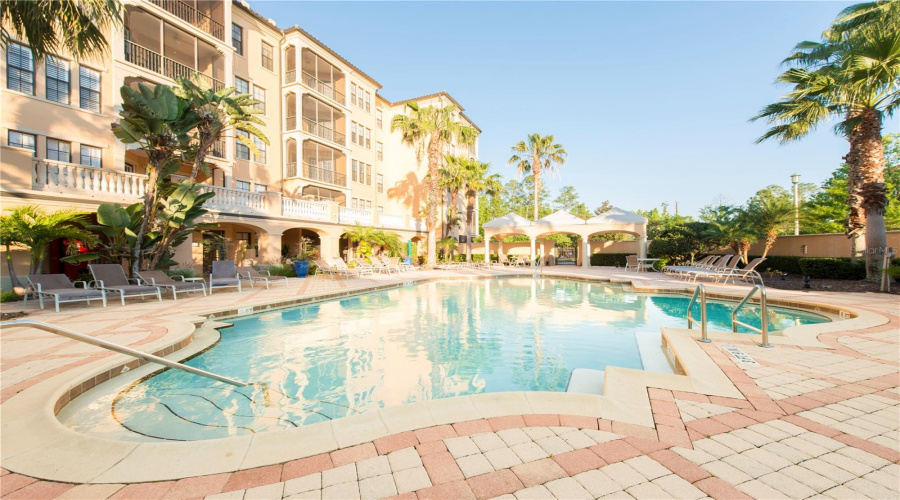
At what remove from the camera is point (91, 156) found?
12.7m

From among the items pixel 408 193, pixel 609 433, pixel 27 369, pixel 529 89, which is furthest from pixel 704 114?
pixel 27 369

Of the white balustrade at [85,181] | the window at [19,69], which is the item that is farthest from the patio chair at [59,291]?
the window at [19,69]

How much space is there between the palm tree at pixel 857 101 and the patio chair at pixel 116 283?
20.2 m

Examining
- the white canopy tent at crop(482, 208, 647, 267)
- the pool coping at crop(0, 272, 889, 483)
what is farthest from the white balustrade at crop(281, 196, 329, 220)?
the pool coping at crop(0, 272, 889, 483)

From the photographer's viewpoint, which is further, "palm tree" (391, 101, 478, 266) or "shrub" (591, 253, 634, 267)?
"shrub" (591, 253, 634, 267)

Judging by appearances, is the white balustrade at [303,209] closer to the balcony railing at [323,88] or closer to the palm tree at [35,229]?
the balcony railing at [323,88]

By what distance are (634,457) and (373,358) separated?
13.3ft

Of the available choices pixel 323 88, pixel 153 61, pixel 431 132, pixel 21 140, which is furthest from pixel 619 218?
pixel 21 140

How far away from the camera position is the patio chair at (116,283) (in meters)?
9.05

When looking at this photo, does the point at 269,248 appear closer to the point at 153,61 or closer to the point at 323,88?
the point at 153,61

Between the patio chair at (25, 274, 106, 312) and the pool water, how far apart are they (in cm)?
370

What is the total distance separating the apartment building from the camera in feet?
36.5

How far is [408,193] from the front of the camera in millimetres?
30500

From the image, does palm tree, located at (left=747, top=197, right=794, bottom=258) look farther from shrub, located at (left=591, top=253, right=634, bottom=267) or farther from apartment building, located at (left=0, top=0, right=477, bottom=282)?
apartment building, located at (left=0, top=0, right=477, bottom=282)
